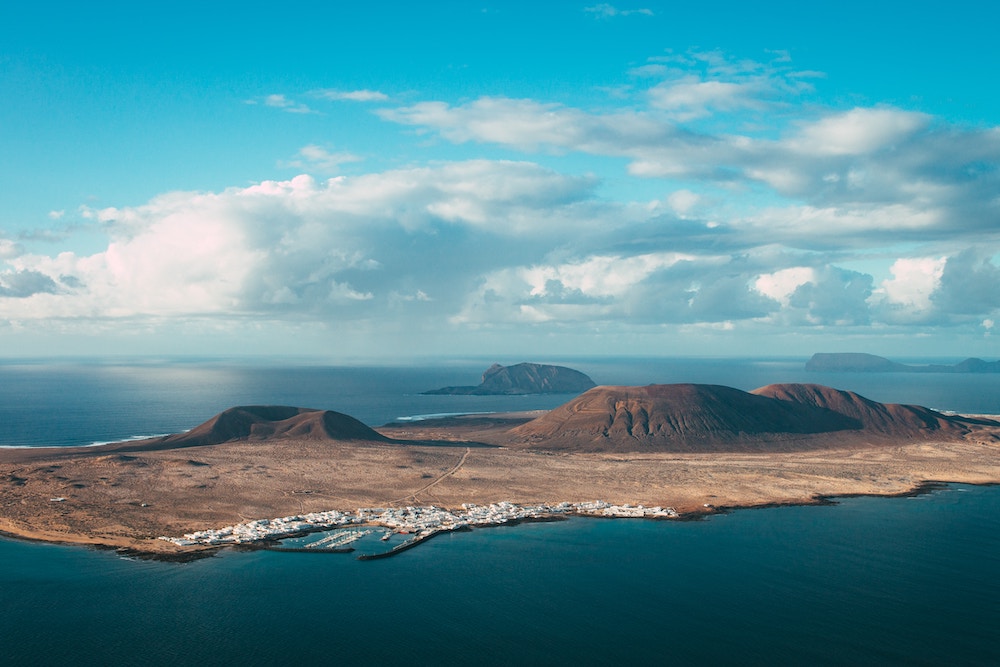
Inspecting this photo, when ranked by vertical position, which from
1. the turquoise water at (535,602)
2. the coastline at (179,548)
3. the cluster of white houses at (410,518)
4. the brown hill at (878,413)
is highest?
the brown hill at (878,413)

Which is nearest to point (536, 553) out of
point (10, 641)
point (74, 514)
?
point (10, 641)

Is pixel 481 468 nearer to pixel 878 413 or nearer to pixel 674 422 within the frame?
pixel 674 422

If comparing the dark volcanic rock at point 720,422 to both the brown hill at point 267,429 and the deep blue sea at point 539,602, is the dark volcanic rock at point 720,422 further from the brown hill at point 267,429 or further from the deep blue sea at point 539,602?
the deep blue sea at point 539,602

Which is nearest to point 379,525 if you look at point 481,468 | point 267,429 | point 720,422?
point 481,468

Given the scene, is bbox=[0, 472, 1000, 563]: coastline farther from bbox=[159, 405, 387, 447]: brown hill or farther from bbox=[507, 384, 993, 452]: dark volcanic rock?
bbox=[159, 405, 387, 447]: brown hill

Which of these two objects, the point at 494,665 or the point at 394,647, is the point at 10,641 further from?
the point at 494,665

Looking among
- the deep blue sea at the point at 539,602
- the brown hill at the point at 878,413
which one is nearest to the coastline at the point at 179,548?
the deep blue sea at the point at 539,602

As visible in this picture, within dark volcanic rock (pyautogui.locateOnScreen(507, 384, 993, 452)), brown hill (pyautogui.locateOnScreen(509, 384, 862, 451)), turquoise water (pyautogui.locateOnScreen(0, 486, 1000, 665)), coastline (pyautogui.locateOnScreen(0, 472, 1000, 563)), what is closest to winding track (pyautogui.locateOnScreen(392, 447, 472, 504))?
coastline (pyautogui.locateOnScreen(0, 472, 1000, 563))
